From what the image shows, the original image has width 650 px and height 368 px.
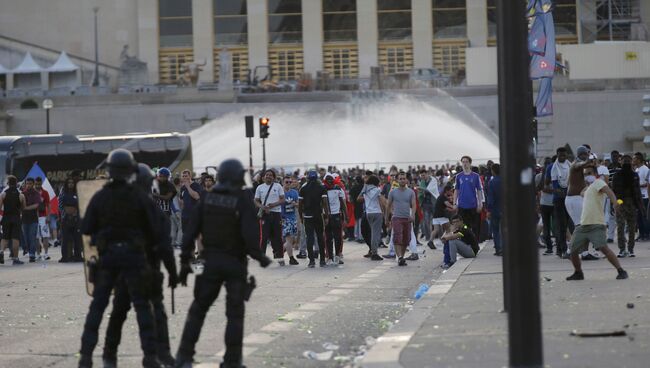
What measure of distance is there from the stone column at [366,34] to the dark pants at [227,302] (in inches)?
2721

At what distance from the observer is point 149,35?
79.1m

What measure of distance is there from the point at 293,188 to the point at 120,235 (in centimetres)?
1643

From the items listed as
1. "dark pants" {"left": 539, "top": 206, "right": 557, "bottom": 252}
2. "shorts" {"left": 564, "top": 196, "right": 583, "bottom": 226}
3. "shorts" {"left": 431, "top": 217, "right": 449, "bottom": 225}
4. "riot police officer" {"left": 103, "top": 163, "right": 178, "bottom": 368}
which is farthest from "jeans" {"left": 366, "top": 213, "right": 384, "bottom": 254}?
"riot police officer" {"left": 103, "top": 163, "right": 178, "bottom": 368}

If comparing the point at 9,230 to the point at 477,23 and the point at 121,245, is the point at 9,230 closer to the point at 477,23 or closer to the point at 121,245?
the point at 121,245

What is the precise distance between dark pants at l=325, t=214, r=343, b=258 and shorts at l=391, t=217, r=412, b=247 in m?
1.10

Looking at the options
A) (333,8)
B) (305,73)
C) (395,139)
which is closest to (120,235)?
(395,139)

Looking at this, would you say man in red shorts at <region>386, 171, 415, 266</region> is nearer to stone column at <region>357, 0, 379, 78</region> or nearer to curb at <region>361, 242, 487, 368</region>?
curb at <region>361, 242, 487, 368</region>

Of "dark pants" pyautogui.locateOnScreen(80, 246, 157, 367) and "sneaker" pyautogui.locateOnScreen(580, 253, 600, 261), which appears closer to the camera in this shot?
"dark pants" pyautogui.locateOnScreen(80, 246, 157, 367)

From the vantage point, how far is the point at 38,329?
41.2 ft

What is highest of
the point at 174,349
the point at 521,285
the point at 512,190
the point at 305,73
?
the point at 305,73

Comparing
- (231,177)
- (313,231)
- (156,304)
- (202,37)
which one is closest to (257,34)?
(202,37)

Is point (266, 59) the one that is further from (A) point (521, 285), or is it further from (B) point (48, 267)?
(A) point (521, 285)

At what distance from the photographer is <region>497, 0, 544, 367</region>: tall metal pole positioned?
24.1ft

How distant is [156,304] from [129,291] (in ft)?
1.25
